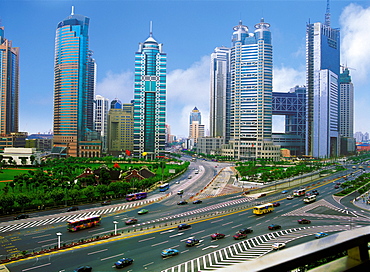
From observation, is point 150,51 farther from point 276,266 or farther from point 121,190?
point 276,266

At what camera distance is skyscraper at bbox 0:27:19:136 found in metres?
82.4

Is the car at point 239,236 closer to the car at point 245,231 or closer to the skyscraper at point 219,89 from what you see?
the car at point 245,231

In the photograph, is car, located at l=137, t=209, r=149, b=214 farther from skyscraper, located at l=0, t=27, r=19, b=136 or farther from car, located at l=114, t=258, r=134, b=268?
skyscraper, located at l=0, t=27, r=19, b=136

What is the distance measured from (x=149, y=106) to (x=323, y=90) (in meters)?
48.9

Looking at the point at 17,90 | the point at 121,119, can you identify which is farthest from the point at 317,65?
the point at 17,90

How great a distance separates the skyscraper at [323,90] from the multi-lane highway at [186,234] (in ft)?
204

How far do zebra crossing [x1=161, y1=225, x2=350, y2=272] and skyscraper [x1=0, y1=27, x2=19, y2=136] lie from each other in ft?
264

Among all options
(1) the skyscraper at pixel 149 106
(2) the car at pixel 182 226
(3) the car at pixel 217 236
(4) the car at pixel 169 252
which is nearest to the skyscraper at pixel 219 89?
(1) the skyscraper at pixel 149 106

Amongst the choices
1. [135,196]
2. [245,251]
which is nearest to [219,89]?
[135,196]

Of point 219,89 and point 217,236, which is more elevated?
point 219,89

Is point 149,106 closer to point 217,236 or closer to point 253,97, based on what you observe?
point 253,97

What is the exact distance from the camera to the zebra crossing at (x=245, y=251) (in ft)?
43.6

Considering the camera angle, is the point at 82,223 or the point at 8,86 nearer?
the point at 82,223

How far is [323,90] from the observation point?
278 ft
